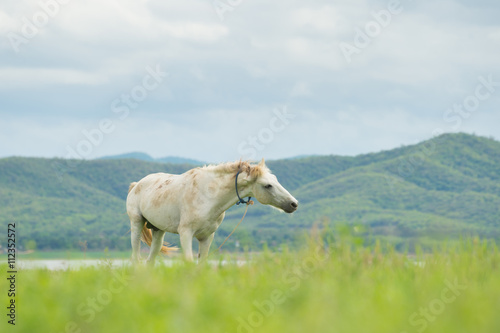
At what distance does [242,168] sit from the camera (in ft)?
37.2

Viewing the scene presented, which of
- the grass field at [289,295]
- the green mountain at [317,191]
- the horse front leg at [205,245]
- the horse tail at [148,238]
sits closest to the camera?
the grass field at [289,295]

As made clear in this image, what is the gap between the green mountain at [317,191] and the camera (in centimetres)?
10388

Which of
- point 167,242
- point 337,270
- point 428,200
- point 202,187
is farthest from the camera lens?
point 428,200

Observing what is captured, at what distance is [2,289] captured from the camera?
7.80 m

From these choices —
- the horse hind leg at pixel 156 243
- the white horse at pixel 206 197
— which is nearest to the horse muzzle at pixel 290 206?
the white horse at pixel 206 197

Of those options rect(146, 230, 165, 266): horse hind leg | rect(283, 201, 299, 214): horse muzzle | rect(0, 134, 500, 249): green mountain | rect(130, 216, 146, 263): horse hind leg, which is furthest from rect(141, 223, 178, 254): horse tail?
rect(0, 134, 500, 249): green mountain

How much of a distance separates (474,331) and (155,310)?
2483 mm

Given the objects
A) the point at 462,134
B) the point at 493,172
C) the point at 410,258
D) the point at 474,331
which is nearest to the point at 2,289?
the point at 410,258

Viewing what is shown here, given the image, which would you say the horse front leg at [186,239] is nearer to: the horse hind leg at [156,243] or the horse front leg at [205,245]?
the horse front leg at [205,245]

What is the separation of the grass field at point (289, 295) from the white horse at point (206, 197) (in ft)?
8.62

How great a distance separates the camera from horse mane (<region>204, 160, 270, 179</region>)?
36.7 feet

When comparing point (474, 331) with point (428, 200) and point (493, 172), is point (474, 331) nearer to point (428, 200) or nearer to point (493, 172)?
point (428, 200)

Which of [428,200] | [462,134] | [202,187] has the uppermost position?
[462,134]

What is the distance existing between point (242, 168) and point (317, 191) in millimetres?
112358
